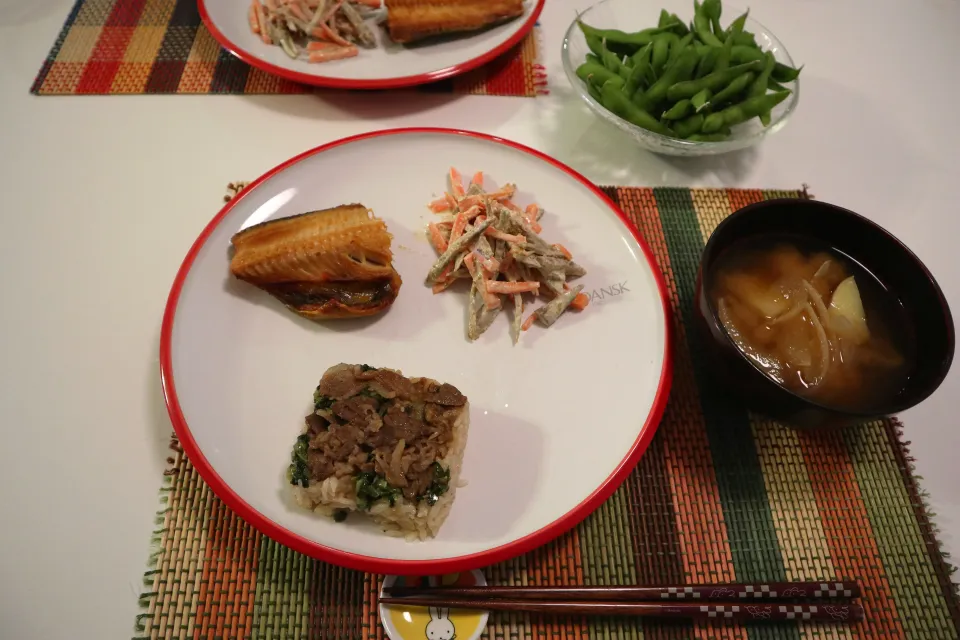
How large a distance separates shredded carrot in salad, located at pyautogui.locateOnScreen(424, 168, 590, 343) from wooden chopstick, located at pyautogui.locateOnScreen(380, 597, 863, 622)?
920 mm

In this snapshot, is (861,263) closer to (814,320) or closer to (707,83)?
(814,320)

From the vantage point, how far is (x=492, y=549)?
1653mm

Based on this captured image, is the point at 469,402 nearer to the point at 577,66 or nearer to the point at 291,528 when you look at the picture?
the point at 291,528

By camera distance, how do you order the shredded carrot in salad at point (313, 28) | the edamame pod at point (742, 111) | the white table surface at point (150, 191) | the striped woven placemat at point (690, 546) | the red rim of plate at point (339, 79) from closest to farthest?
the striped woven placemat at point (690, 546)
the white table surface at point (150, 191)
the edamame pod at point (742, 111)
the red rim of plate at point (339, 79)
the shredded carrot in salad at point (313, 28)

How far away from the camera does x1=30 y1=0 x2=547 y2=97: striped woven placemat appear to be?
293 cm

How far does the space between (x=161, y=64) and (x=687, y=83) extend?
278 cm

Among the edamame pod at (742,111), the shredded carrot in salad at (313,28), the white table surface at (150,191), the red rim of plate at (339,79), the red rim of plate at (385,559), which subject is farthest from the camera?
the shredded carrot in salad at (313,28)

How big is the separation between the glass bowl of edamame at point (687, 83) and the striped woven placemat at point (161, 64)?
0.44 metres

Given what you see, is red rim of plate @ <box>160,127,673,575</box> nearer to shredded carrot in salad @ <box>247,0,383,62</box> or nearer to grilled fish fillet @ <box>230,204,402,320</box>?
grilled fish fillet @ <box>230,204,402,320</box>

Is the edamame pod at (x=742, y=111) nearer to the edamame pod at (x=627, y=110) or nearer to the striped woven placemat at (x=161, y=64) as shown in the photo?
the edamame pod at (x=627, y=110)

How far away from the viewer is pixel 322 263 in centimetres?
210

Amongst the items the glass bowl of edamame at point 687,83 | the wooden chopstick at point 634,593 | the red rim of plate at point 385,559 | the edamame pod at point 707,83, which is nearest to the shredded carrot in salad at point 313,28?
the glass bowl of edamame at point 687,83

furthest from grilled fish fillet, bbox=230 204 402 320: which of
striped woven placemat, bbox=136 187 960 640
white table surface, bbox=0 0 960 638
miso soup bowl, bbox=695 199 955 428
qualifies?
miso soup bowl, bbox=695 199 955 428

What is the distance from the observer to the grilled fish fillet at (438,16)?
9.23ft
